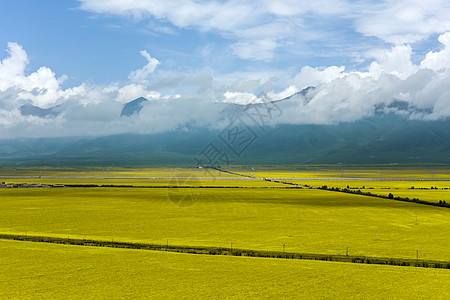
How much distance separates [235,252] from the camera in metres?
31.6

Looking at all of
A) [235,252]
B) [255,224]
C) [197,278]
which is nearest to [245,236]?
[235,252]

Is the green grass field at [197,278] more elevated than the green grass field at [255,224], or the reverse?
the green grass field at [255,224]

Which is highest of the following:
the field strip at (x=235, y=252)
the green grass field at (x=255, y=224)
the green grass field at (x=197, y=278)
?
the green grass field at (x=255, y=224)

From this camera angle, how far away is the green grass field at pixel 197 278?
73.0 feet

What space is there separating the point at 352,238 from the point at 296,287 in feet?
50.0

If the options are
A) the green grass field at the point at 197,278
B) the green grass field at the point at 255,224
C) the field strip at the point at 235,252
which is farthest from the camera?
the green grass field at the point at 255,224

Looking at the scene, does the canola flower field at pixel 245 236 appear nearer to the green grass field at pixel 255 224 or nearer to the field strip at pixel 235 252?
the green grass field at pixel 255 224

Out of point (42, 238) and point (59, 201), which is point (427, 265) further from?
point (59, 201)

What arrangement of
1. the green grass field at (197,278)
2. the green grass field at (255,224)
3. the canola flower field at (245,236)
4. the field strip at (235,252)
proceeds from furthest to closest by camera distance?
the green grass field at (255,224)
the field strip at (235,252)
the canola flower field at (245,236)
the green grass field at (197,278)

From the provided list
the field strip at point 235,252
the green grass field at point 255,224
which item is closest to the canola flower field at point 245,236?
the green grass field at point 255,224

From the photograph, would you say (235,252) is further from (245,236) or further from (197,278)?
(197,278)

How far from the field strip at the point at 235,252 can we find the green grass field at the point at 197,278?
1283 mm

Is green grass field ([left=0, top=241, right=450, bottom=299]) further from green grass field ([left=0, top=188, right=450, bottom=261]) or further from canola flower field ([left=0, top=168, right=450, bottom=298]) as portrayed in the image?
green grass field ([left=0, top=188, right=450, bottom=261])

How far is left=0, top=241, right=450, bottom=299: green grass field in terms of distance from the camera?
2225cm
